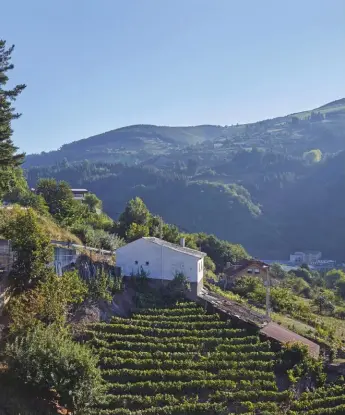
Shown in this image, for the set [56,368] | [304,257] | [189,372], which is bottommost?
[304,257]

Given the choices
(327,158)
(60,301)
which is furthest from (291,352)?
(327,158)

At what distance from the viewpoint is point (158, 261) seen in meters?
25.7

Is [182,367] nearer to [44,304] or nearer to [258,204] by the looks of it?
[44,304]

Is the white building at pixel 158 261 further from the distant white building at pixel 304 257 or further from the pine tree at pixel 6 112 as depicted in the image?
the distant white building at pixel 304 257

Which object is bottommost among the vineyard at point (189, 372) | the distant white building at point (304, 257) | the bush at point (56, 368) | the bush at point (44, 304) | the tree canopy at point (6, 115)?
the distant white building at point (304, 257)

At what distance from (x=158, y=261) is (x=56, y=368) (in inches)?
447

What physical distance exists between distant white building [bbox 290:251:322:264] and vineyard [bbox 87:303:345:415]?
363 ft

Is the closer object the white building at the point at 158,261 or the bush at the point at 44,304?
the bush at the point at 44,304

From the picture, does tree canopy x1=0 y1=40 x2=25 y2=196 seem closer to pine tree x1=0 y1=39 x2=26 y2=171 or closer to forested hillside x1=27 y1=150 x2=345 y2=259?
pine tree x1=0 y1=39 x2=26 y2=171

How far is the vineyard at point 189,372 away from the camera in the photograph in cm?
1727

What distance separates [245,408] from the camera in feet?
57.4

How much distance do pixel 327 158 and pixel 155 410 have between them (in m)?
190

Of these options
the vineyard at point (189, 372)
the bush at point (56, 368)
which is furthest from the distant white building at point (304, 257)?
the bush at point (56, 368)

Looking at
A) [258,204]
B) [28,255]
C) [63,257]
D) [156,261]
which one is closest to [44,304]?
[28,255]
